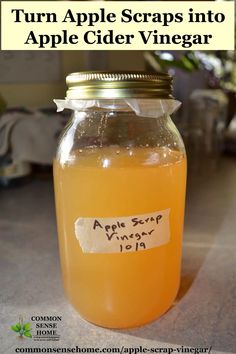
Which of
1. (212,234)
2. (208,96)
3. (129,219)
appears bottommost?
(212,234)

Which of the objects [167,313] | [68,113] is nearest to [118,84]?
[167,313]

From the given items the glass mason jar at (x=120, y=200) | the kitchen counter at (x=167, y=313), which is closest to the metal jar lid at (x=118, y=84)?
the glass mason jar at (x=120, y=200)

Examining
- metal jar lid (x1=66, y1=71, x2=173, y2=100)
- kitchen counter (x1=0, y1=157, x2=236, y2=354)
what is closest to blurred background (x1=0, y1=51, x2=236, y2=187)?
kitchen counter (x1=0, y1=157, x2=236, y2=354)

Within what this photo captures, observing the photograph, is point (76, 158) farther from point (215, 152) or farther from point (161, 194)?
point (215, 152)

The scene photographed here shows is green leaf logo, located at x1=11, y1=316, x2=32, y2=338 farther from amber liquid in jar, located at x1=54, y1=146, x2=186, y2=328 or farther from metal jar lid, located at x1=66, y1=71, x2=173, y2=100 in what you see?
metal jar lid, located at x1=66, y1=71, x2=173, y2=100

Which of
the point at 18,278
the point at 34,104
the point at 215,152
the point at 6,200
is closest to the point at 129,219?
the point at 18,278

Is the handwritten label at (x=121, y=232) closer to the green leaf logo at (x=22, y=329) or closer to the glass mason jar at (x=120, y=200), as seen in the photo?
the glass mason jar at (x=120, y=200)
